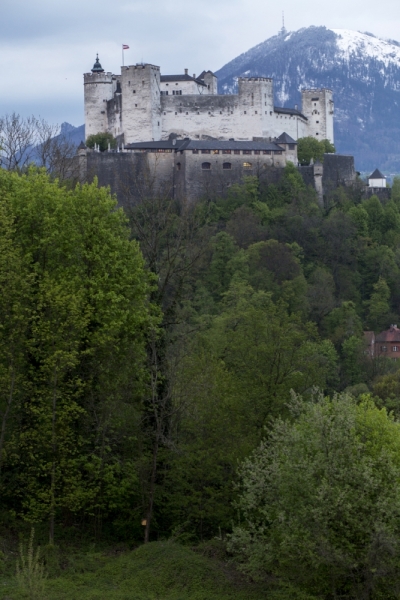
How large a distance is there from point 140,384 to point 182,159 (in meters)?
55.2

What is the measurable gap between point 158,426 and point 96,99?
65.5 m

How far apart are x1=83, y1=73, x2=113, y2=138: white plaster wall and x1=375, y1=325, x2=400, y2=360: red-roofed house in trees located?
28.6 meters

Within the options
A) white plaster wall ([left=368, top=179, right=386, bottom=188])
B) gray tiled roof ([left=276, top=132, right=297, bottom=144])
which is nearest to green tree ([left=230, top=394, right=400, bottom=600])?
gray tiled roof ([left=276, top=132, right=297, bottom=144])

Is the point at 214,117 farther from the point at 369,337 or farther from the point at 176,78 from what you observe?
the point at 369,337

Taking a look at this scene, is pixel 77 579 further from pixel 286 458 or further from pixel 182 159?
pixel 182 159

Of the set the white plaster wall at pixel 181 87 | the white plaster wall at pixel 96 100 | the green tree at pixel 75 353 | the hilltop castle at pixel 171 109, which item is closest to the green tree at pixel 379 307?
the hilltop castle at pixel 171 109

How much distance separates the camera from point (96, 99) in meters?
88.4

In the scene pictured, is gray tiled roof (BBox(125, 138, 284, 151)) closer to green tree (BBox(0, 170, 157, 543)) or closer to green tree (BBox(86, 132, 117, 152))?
green tree (BBox(86, 132, 117, 152))

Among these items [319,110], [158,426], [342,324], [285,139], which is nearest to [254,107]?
[285,139]

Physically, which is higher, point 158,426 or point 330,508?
point 158,426

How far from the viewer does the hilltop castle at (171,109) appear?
8550cm

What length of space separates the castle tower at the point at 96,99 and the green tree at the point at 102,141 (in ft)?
6.55

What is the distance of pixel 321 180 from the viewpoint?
283 ft

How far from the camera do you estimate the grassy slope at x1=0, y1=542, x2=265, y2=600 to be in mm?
21844
